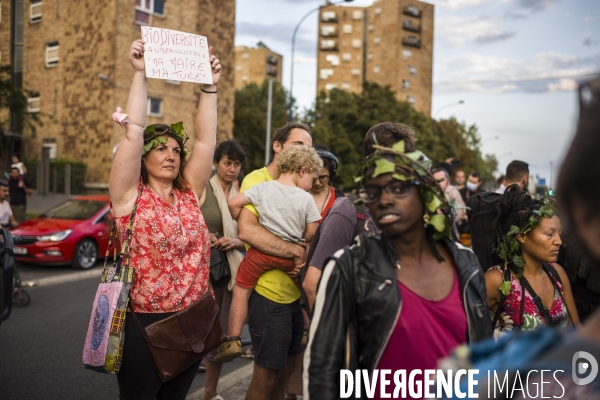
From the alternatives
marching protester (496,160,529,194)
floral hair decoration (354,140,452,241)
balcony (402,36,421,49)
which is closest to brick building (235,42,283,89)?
balcony (402,36,421,49)

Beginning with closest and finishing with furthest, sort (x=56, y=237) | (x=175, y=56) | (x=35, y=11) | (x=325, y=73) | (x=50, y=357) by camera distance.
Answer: (x=175, y=56) → (x=50, y=357) → (x=56, y=237) → (x=35, y=11) → (x=325, y=73)

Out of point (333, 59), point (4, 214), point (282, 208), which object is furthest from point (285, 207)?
point (333, 59)

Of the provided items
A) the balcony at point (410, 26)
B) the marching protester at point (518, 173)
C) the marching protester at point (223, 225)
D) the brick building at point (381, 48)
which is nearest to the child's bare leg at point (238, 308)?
the marching protester at point (223, 225)

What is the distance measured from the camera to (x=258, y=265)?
4043mm

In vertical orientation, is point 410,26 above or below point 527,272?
above

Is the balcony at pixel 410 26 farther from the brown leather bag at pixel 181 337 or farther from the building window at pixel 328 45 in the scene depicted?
the brown leather bag at pixel 181 337

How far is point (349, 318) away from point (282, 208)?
2005 millimetres

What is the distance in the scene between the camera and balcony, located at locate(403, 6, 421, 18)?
86.9 meters

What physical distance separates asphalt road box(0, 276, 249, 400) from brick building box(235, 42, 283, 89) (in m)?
89.8

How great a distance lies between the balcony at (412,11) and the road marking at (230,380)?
287 ft

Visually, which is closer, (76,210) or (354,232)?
(354,232)

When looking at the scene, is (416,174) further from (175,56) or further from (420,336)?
(175,56)

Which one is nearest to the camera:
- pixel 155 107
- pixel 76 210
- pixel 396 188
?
pixel 396 188

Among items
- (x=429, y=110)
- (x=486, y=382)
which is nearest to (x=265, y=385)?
(x=486, y=382)
